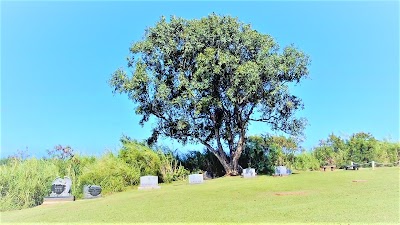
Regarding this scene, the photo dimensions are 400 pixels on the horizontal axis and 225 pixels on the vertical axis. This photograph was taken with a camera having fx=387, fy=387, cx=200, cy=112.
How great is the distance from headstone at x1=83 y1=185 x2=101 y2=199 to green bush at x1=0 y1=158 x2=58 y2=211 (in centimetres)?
145

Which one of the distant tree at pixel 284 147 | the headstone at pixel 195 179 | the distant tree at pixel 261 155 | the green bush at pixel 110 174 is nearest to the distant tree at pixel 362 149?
the distant tree at pixel 284 147

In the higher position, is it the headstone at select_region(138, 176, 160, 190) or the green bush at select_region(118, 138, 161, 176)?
the green bush at select_region(118, 138, 161, 176)

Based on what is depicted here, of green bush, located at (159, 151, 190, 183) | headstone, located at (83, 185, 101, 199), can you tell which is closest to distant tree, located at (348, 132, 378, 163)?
green bush, located at (159, 151, 190, 183)

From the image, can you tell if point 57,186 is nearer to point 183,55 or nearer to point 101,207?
point 101,207

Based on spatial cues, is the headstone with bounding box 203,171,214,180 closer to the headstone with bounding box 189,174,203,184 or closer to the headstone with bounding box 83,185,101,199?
the headstone with bounding box 189,174,203,184

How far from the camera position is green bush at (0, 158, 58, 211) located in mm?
13635

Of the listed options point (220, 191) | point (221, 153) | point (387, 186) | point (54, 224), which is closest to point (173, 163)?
point (221, 153)

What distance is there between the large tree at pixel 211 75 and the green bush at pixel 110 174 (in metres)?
4.38

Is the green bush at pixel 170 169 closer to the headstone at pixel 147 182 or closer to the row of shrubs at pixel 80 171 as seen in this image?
the row of shrubs at pixel 80 171

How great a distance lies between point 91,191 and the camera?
588 inches

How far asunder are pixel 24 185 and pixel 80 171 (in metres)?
3.30

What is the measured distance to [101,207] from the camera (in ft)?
37.9

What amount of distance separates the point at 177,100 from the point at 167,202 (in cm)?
923

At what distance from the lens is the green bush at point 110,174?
53.6 ft
